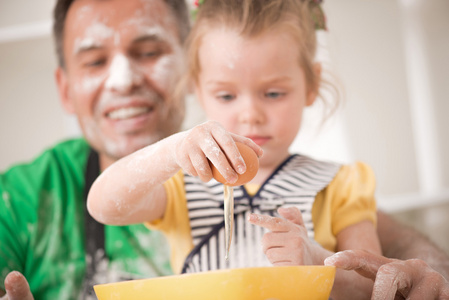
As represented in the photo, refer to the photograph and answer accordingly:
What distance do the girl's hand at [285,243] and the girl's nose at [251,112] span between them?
0.25m

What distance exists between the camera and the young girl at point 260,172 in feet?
3.04

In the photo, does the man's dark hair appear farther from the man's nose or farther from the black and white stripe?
the black and white stripe

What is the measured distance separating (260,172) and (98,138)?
1.82 feet

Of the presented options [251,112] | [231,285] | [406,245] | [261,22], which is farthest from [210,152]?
[406,245]

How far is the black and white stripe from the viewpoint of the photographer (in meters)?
0.92

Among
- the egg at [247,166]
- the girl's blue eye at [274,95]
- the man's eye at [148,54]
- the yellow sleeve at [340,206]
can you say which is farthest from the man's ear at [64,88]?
the egg at [247,166]

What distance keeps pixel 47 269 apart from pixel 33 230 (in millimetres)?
111

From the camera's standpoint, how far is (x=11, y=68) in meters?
1.93

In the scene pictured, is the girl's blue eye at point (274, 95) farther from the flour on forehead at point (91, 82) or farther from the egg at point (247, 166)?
the flour on forehead at point (91, 82)

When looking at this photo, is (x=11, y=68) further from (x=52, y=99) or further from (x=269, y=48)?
(x=269, y=48)

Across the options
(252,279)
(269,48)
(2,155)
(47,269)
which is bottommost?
(47,269)

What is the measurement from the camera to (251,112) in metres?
0.92

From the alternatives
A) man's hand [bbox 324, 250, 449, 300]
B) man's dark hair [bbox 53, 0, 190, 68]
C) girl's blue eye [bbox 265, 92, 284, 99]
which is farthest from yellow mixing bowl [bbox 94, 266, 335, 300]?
man's dark hair [bbox 53, 0, 190, 68]

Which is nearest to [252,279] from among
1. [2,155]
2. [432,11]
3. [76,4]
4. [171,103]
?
[171,103]
